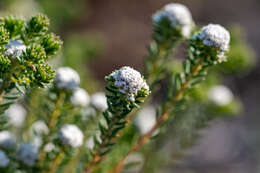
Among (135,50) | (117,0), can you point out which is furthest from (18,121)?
(117,0)

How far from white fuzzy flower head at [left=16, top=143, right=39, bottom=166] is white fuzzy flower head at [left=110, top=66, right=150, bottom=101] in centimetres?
53

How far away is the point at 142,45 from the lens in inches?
209

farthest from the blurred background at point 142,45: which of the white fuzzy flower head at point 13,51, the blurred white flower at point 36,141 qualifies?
the white fuzzy flower head at point 13,51

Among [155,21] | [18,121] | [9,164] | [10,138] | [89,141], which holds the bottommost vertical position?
[9,164]

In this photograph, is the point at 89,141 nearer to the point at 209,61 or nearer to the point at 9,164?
the point at 9,164

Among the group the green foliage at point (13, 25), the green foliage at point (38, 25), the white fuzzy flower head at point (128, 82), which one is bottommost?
the white fuzzy flower head at point (128, 82)

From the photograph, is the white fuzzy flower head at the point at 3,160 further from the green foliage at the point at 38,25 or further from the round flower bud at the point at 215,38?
the round flower bud at the point at 215,38

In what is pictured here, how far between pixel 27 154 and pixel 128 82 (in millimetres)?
573

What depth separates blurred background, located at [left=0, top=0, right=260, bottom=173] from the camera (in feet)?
10.3

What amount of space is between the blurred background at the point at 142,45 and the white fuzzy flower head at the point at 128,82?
140cm

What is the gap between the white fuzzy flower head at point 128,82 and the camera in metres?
0.87

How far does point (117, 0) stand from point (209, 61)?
4.83 m

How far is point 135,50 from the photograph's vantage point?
5211mm

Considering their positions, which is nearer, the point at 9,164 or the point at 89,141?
the point at 9,164
